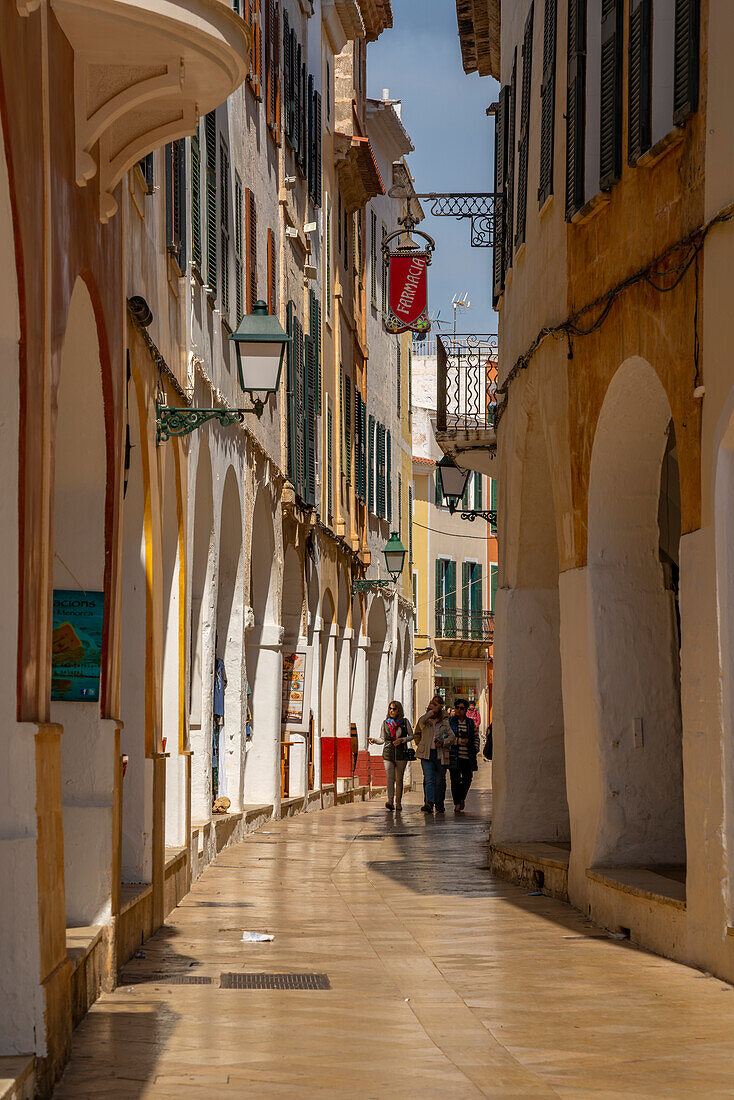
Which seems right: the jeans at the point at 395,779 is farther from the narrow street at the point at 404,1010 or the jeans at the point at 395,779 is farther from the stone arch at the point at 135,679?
the stone arch at the point at 135,679

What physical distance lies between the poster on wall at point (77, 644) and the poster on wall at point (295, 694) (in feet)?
45.7

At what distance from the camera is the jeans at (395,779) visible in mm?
26312

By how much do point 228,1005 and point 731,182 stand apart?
16.9ft

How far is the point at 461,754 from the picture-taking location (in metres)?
25.2

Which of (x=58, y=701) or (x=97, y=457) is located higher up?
(x=97, y=457)

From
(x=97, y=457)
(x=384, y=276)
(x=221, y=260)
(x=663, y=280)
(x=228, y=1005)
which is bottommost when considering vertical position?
(x=228, y=1005)

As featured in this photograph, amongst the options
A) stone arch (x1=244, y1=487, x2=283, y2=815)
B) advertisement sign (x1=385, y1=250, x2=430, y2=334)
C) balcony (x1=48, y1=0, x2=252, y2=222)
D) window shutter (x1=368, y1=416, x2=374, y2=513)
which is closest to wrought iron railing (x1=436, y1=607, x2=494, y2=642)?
window shutter (x1=368, y1=416, x2=374, y2=513)

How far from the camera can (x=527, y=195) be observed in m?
15.2

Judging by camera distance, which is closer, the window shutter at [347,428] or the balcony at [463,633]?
the window shutter at [347,428]

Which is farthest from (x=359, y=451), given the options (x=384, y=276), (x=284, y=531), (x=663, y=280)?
(x=663, y=280)

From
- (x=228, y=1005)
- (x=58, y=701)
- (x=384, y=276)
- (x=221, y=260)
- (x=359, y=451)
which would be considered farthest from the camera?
(x=384, y=276)

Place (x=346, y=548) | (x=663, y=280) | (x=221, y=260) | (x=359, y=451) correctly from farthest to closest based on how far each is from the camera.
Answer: (x=359, y=451) → (x=346, y=548) → (x=221, y=260) → (x=663, y=280)

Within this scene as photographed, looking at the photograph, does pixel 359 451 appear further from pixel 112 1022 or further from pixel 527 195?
pixel 112 1022

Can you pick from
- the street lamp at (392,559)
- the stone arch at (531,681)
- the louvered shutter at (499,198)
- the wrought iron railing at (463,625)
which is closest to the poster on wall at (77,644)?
the stone arch at (531,681)
